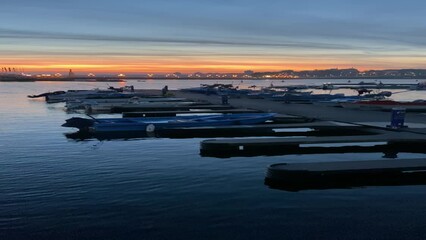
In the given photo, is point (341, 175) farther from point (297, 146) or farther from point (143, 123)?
point (143, 123)

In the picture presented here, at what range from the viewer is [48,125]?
111ft

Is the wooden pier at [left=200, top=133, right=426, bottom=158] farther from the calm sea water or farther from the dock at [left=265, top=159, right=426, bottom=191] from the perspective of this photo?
the dock at [left=265, top=159, right=426, bottom=191]

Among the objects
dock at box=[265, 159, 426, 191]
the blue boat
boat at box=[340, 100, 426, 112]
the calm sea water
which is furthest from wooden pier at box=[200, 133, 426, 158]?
boat at box=[340, 100, 426, 112]

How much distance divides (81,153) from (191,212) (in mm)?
10749

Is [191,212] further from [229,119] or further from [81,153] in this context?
[229,119]

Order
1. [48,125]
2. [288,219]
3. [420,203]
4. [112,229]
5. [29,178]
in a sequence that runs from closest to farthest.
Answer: [112,229], [288,219], [420,203], [29,178], [48,125]

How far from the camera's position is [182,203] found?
12828mm

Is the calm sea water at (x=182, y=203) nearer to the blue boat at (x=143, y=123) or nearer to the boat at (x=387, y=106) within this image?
the blue boat at (x=143, y=123)

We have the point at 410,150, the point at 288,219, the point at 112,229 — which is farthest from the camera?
the point at 410,150

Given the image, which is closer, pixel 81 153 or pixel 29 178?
pixel 29 178

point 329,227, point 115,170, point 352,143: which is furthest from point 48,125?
point 329,227

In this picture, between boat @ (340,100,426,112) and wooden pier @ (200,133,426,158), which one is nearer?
wooden pier @ (200,133,426,158)

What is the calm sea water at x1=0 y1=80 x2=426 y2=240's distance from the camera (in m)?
10.6

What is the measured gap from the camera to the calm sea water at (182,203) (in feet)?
34.7
